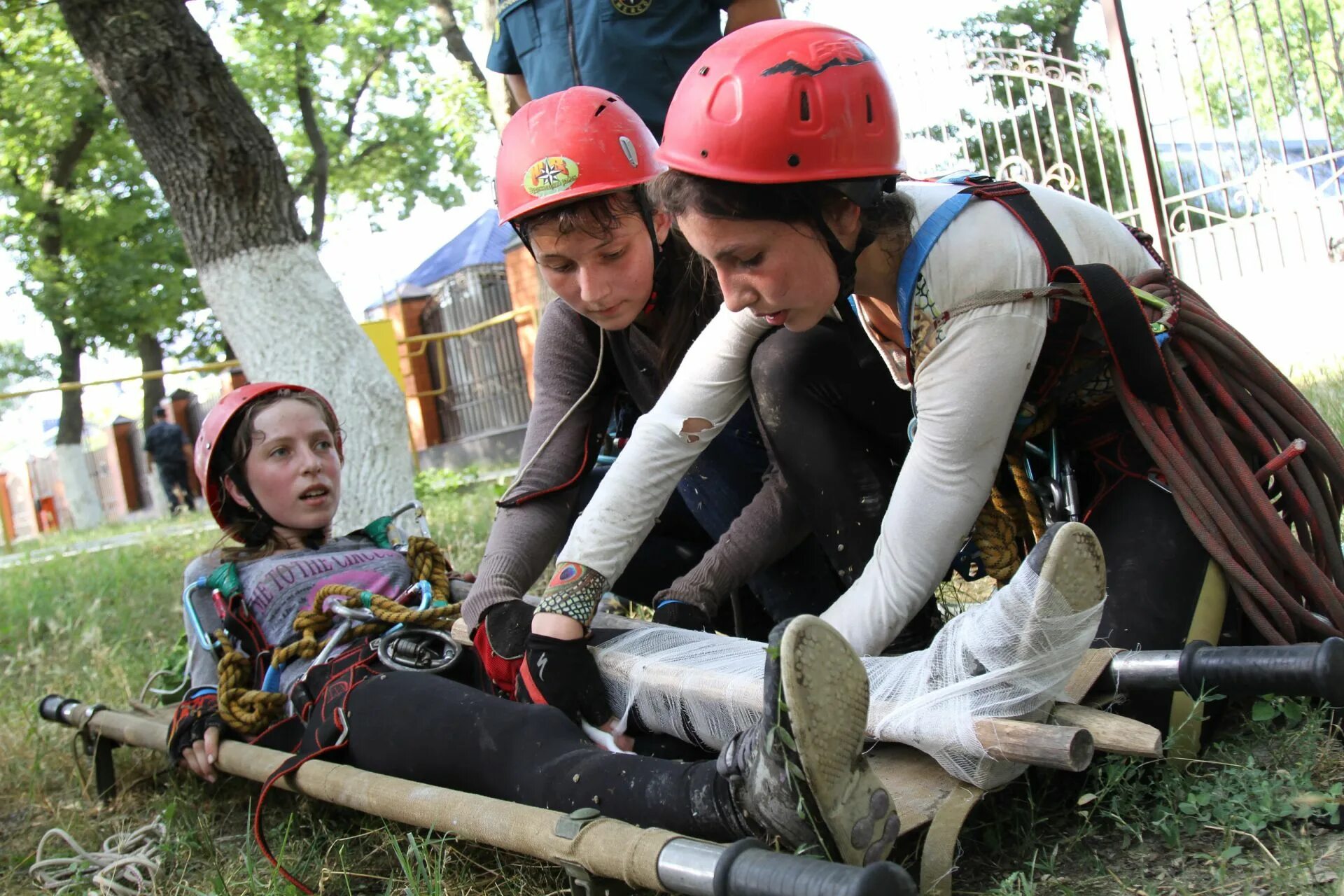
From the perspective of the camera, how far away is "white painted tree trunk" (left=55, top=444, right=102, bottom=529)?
20781 mm

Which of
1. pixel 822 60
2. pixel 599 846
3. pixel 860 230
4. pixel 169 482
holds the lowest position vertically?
pixel 599 846

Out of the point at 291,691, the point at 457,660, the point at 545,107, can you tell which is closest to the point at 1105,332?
the point at 545,107

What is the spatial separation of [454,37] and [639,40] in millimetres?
9893

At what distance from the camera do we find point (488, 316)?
1820 centimetres

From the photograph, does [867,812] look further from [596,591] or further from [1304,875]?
[596,591]

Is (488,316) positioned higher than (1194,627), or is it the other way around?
(488,316)

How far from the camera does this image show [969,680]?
177 cm

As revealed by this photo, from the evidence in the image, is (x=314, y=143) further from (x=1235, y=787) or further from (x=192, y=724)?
(x=1235, y=787)

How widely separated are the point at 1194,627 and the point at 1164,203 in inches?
282

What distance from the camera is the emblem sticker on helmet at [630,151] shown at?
2734 mm

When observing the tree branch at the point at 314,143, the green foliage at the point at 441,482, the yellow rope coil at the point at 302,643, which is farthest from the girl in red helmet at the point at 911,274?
the tree branch at the point at 314,143

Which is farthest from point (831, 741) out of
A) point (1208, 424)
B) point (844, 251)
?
point (1208, 424)

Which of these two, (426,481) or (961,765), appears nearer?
(961,765)

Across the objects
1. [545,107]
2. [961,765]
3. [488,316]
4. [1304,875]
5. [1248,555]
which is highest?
[488,316]
